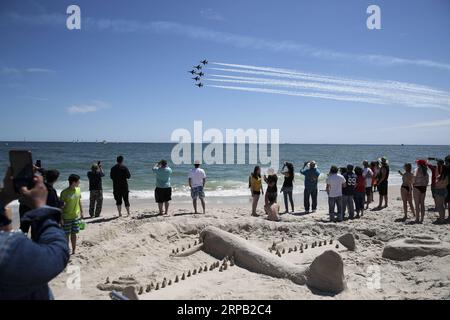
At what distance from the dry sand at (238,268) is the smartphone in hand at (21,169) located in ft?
12.5

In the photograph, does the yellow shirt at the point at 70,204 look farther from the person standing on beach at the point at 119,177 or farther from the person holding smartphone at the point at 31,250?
the person holding smartphone at the point at 31,250

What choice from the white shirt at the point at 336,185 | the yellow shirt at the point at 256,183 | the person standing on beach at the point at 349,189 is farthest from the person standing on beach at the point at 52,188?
the person standing on beach at the point at 349,189

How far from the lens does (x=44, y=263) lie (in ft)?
6.48

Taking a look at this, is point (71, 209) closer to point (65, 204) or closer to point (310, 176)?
point (65, 204)

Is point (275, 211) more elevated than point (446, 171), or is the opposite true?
point (446, 171)

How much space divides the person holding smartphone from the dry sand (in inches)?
142

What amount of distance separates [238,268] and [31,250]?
17.6ft

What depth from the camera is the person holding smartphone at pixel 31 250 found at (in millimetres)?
1901

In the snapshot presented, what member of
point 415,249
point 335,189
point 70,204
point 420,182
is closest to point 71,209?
point 70,204

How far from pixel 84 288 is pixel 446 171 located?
32.2 feet

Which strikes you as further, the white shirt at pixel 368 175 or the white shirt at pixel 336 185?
the white shirt at pixel 368 175

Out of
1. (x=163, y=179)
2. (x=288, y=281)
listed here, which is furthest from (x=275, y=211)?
(x=288, y=281)
